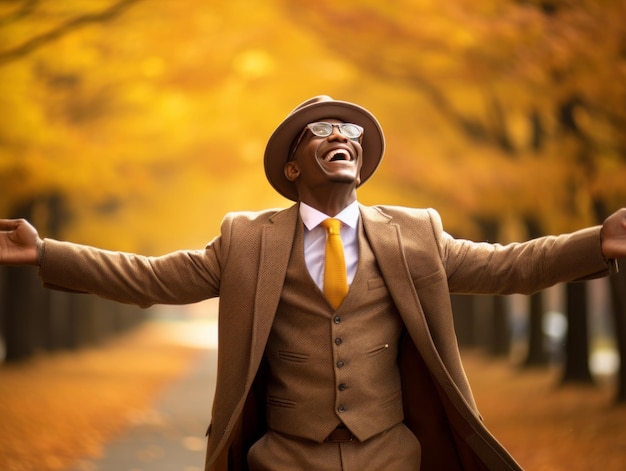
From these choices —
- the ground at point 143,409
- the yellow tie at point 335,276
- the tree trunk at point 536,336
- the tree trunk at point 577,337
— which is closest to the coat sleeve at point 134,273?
the yellow tie at point 335,276

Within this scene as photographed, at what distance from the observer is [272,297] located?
4.24 metres

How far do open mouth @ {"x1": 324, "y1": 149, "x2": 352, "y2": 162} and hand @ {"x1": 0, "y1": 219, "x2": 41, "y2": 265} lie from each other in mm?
1255

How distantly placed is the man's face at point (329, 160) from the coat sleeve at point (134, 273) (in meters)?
0.43

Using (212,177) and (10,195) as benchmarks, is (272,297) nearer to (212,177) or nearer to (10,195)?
(10,195)

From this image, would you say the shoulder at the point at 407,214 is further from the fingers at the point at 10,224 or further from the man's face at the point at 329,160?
the fingers at the point at 10,224

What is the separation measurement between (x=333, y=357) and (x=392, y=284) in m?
0.39

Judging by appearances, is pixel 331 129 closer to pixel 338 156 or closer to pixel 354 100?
pixel 338 156

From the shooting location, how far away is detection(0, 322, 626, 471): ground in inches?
393

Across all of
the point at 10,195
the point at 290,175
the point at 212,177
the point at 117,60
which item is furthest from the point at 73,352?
the point at 290,175

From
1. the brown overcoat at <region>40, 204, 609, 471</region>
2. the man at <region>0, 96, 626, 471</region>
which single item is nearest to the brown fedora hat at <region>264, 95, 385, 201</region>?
the man at <region>0, 96, 626, 471</region>

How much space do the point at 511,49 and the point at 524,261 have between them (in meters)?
7.72

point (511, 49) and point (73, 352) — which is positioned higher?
point (511, 49)

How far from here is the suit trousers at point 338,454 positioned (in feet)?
13.7

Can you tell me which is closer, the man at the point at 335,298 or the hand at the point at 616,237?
the hand at the point at 616,237
